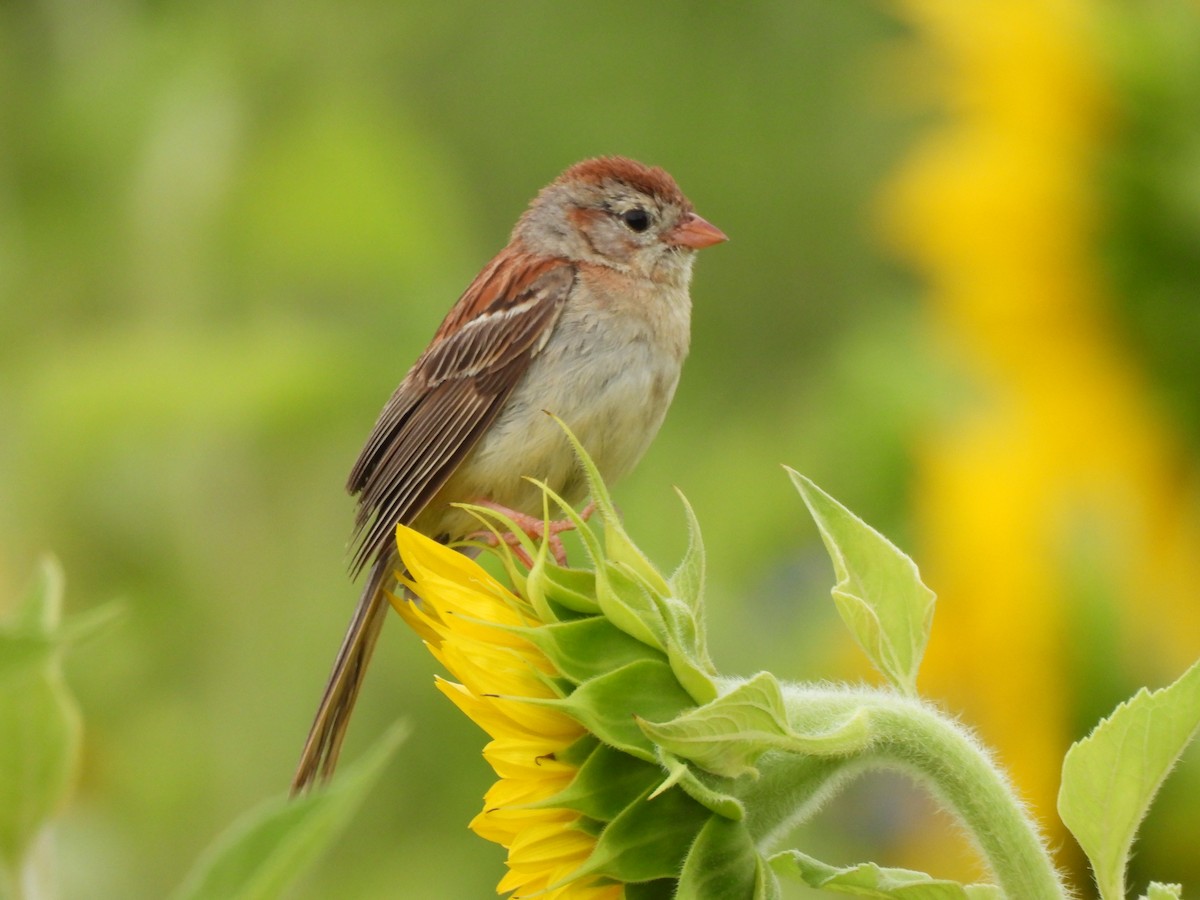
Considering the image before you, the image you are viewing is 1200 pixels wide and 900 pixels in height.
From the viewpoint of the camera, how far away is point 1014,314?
414 cm

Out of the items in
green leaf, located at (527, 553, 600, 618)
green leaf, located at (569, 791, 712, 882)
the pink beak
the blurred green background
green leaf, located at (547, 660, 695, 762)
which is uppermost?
green leaf, located at (527, 553, 600, 618)

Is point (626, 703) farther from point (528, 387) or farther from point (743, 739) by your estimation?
point (528, 387)

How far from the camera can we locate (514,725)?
1835mm

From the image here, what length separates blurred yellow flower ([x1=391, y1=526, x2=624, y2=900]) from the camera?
1814 millimetres

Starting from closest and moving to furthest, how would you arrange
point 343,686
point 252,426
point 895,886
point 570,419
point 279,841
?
point 279,841 < point 895,886 < point 343,686 < point 570,419 < point 252,426

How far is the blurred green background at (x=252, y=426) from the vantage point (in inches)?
163

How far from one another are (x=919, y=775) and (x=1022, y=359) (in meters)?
2.61

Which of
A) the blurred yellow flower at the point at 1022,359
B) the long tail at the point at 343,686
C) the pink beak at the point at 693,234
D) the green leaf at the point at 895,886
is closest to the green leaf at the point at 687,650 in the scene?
the green leaf at the point at 895,886

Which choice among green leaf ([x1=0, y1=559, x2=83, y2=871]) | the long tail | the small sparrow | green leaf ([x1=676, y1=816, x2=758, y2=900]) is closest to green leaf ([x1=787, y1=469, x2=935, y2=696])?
green leaf ([x1=676, y1=816, x2=758, y2=900])

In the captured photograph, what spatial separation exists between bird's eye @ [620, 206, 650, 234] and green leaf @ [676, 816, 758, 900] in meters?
2.77

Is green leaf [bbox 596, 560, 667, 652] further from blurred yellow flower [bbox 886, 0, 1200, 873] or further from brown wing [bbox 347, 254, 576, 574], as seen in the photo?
brown wing [bbox 347, 254, 576, 574]

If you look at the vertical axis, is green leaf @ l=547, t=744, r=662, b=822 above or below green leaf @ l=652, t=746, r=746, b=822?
below

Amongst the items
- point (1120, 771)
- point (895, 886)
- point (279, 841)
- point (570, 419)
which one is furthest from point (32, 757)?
point (570, 419)

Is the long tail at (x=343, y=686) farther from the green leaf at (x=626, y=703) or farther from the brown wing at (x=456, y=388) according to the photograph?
the green leaf at (x=626, y=703)
